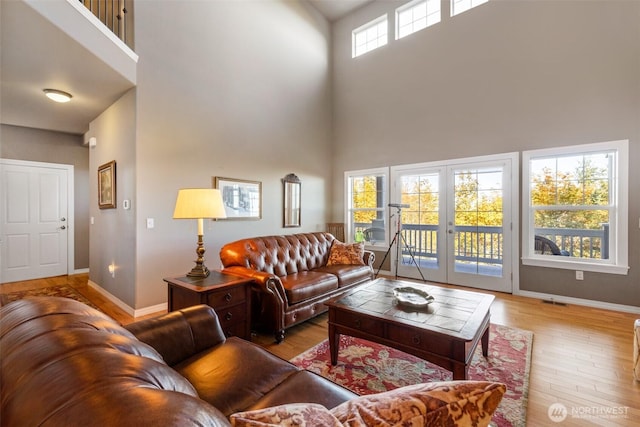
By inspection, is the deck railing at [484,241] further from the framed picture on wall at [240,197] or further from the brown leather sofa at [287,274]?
the framed picture on wall at [240,197]

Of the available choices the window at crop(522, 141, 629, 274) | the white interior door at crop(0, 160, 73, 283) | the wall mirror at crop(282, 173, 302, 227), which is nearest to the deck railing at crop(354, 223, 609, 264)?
the window at crop(522, 141, 629, 274)

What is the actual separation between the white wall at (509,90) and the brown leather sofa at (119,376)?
4.20 metres

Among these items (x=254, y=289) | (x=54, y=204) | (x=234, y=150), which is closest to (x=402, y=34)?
(x=234, y=150)

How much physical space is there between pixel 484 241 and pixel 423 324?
313 centimetres

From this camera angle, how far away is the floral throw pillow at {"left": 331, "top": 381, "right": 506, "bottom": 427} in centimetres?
54

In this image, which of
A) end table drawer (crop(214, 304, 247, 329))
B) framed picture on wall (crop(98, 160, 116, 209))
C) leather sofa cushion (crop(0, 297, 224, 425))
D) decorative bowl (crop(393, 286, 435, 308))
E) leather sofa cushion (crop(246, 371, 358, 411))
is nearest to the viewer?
Answer: leather sofa cushion (crop(0, 297, 224, 425))

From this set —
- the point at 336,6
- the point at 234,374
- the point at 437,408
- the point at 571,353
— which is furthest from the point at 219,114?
the point at 571,353

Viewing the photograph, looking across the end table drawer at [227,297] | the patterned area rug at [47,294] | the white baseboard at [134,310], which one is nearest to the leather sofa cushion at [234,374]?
the end table drawer at [227,297]

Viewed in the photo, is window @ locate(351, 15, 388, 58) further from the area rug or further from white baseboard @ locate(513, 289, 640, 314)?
the area rug

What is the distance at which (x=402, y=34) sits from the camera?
5270 millimetres

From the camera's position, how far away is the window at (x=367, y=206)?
17.6 ft

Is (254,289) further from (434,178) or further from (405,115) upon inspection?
(405,115)

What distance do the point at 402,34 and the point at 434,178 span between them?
114 inches

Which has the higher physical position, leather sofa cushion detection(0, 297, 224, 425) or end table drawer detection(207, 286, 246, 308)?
leather sofa cushion detection(0, 297, 224, 425)
